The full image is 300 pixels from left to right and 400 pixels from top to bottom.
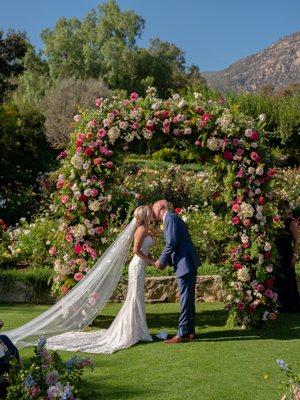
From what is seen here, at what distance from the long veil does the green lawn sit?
0.71 metres

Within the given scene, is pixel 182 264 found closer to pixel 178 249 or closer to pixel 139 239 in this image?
pixel 178 249

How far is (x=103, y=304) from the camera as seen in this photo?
321 inches

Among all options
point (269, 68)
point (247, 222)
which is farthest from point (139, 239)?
point (269, 68)

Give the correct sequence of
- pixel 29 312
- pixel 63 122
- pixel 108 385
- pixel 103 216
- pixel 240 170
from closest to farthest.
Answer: pixel 108 385 < pixel 240 170 < pixel 103 216 < pixel 29 312 < pixel 63 122

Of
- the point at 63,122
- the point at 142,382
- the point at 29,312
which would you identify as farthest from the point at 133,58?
the point at 142,382

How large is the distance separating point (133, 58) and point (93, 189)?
126 feet

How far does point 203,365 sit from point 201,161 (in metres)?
3.14

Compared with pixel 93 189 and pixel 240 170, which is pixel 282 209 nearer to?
pixel 240 170

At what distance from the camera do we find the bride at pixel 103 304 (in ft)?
25.3

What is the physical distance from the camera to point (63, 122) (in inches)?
1202

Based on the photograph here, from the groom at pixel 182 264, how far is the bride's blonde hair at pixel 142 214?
1.24ft

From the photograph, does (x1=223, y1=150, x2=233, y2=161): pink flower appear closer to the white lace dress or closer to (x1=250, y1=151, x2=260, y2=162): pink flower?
(x1=250, y1=151, x2=260, y2=162): pink flower

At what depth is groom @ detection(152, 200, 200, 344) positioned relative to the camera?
25.1 feet

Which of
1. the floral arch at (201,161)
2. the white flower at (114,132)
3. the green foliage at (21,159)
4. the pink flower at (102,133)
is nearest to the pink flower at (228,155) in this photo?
the floral arch at (201,161)
